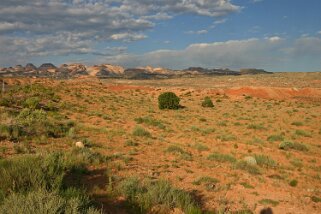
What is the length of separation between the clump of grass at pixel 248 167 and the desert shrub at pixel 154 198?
517 cm

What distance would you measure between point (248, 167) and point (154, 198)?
20.4 feet

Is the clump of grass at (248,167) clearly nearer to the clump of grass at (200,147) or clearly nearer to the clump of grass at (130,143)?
the clump of grass at (200,147)

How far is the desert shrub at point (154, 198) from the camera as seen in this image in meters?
6.63

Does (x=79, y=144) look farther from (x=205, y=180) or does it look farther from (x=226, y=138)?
(x=226, y=138)

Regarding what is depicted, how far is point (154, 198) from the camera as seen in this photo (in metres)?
6.83

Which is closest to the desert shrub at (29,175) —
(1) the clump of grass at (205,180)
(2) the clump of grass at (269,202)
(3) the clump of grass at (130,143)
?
(1) the clump of grass at (205,180)

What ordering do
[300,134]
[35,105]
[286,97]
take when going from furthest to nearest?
[286,97], [35,105], [300,134]

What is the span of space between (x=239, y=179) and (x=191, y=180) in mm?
1913

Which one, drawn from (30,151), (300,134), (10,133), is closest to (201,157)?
(30,151)

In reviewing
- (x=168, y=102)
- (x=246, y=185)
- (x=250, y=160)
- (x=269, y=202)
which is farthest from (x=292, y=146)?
(x=168, y=102)

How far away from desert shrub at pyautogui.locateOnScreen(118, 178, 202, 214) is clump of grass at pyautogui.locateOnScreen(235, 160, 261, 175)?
5.17 metres

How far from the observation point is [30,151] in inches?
395

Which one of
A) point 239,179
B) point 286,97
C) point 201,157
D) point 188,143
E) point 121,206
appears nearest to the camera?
point 121,206

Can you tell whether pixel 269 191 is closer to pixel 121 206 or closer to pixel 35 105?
pixel 121 206
